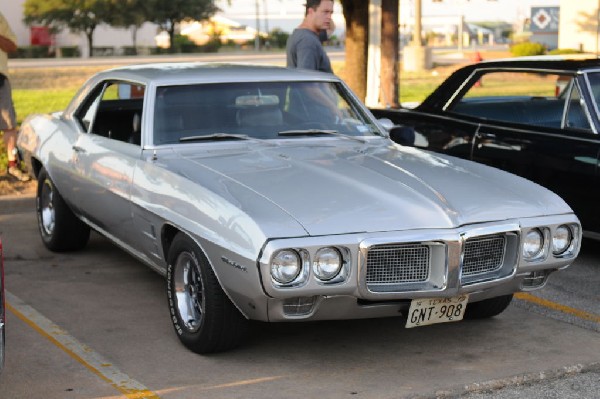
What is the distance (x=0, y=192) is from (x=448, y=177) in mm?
5992

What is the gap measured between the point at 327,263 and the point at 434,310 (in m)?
0.65

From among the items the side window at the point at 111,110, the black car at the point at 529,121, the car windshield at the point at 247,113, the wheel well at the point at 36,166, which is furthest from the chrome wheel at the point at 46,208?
the black car at the point at 529,121

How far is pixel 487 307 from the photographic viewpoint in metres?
6.15

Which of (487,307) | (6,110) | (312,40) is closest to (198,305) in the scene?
(487,307)

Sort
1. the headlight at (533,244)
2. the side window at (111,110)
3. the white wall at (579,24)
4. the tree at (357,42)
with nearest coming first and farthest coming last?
the headlight at (533,244)
the side window at (111,110)
the tree at (357,42)
the white wall at (579,24)

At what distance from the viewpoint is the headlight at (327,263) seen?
4.91 meters

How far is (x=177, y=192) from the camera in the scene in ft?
18.6

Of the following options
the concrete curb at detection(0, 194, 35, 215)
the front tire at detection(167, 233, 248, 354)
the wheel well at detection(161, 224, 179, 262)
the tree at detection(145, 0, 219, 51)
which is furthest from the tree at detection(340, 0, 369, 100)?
the tree at detection(145, 0, 219, 51)

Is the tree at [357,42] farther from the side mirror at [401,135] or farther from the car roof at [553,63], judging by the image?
the side mirror at [401,135]

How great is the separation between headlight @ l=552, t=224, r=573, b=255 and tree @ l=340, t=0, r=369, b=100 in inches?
488

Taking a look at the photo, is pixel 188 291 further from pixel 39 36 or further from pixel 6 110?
pixel 39 36

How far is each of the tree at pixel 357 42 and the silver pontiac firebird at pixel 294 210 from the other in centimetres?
1088

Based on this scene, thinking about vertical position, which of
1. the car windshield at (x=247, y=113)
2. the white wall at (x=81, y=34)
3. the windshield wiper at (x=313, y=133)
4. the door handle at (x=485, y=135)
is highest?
the car windshield at (x=247, y=113)

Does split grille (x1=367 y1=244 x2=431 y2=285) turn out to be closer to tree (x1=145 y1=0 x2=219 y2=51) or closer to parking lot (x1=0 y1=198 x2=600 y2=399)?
parking lot (x1=0 y1=198 x2=600 y2=399)
